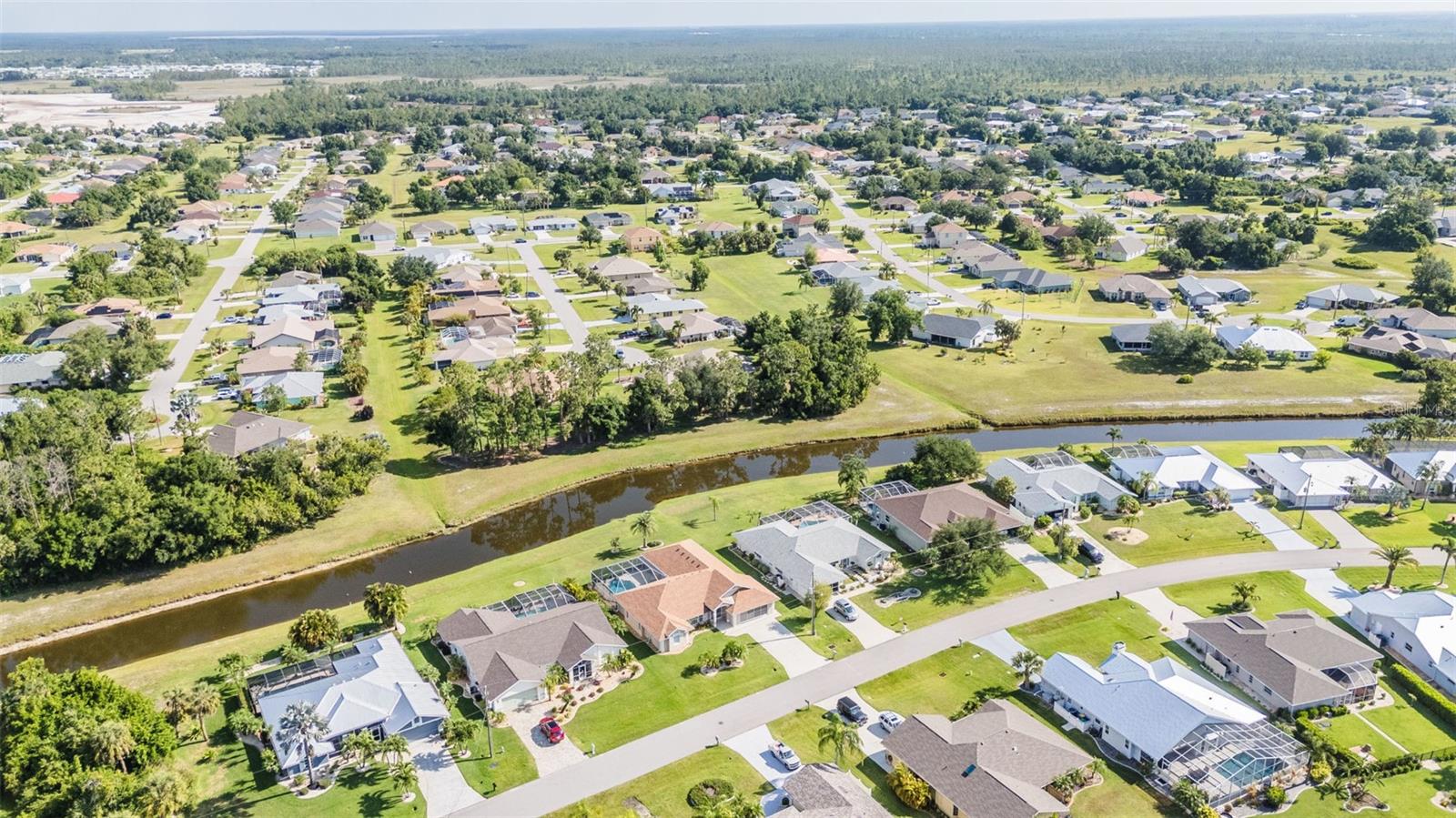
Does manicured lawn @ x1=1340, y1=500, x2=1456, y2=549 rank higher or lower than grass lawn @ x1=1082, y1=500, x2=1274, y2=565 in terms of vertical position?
higher

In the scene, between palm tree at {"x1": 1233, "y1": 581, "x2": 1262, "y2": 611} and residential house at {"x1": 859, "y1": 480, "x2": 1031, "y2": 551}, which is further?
residential house at {"x1": 859, "y1": 480, "x2": 1031, "y2": 551}

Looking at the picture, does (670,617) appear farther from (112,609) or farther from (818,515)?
(112,609)

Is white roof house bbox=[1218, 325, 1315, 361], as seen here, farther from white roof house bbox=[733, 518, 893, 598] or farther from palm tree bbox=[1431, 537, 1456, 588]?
white roof house bbox=[733, 518, 893, 598]

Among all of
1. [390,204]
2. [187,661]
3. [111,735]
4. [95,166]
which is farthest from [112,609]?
[95,166]

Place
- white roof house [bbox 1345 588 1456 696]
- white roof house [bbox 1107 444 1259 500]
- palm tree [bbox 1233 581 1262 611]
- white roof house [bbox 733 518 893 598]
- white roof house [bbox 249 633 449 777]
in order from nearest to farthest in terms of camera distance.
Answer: white roof house [bbox 249 633 449 777], white roof house [bbox 1345 588 1456 696], palm tree [bbox 1233 581 1262 611], white roof house [bbox 733 518 893 598], white roof house [bbox 1107 444 1259 500]

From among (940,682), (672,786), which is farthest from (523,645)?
(940,682)

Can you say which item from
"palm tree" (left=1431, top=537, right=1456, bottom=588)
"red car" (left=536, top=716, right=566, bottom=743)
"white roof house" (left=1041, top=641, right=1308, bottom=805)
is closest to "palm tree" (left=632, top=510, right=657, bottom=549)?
"red car" (left=536, top=716, right=566, bottom=743)

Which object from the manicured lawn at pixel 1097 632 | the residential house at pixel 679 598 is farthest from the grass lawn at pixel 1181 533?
the residential house at pixel 679 598
